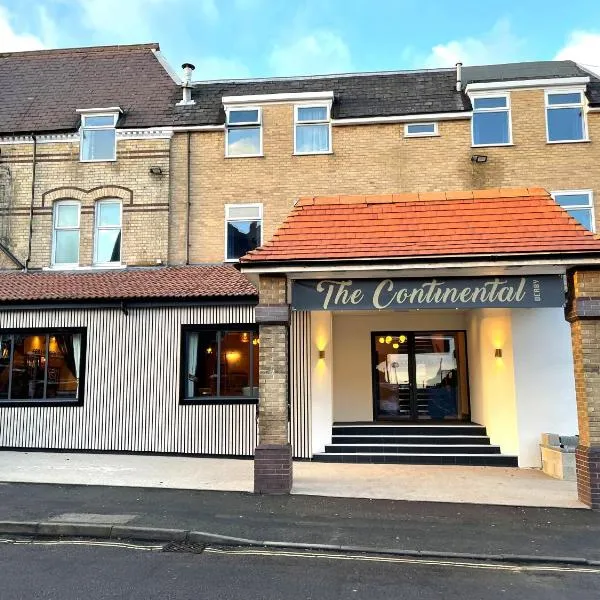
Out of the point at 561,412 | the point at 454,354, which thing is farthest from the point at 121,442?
the point at 561,412

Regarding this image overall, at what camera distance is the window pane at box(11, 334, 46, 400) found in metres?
12.1

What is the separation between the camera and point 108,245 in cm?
1452

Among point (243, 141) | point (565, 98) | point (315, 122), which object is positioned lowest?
point (243, 141)

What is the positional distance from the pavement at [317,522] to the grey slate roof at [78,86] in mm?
10534

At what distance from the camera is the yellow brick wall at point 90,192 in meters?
14.3

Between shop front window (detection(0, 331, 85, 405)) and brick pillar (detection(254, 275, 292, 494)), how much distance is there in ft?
17.7

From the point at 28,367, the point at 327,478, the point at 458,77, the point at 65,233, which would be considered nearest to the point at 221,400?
the point at 327,478

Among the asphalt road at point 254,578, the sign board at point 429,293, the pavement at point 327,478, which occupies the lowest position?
the asphalt road at point 254,578

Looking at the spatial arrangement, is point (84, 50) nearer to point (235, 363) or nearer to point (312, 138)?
point (312, 138)

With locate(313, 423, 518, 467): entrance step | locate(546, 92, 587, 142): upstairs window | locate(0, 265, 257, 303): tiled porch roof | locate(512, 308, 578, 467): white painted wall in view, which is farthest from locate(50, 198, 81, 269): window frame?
locate(546, 92, 587, 142): upstairs window

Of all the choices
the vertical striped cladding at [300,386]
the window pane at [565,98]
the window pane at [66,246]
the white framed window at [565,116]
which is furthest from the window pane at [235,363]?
the window pane at [565,98]

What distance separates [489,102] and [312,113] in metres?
4.64

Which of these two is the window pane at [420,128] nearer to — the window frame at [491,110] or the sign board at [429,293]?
the window frame at [491,110]

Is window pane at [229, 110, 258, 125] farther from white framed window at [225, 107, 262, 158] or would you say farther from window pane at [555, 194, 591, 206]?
window pane at [555, 194, 591, 206]
